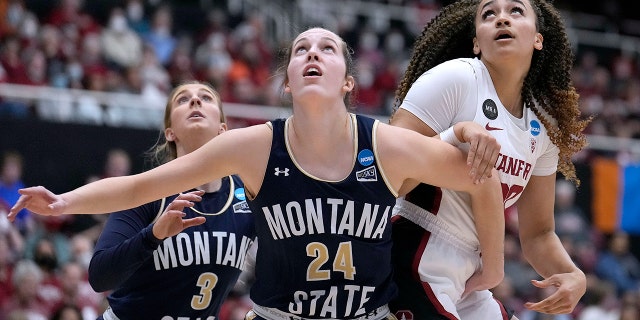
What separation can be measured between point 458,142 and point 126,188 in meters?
1.39

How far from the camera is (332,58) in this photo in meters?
4.12

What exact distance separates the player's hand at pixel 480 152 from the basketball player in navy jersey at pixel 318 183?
0.23 feet

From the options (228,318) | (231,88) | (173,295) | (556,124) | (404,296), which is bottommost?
(404,296)

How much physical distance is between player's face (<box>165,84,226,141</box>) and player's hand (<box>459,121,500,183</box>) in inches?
66.2

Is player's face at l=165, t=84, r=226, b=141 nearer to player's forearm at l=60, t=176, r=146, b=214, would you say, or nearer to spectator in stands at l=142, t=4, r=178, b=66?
player's forearm at l=60, t=176, r=146, b=214

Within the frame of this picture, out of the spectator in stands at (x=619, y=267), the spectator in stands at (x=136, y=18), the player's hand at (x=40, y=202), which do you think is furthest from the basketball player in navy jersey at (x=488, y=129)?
the spectator in stands at (x=136, y=18)

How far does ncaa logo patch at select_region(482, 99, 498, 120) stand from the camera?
4410 mm

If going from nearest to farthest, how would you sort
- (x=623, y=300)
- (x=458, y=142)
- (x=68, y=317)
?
(x=458, y=142) → (x=68, y=317) → (x=623, y=300)

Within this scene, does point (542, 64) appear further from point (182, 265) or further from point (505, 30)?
point (182, 265)

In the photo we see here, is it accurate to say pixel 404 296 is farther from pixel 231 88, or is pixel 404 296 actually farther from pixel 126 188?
pixel 231 88

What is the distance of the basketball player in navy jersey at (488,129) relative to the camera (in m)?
4.34

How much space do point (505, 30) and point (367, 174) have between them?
3.48 ft

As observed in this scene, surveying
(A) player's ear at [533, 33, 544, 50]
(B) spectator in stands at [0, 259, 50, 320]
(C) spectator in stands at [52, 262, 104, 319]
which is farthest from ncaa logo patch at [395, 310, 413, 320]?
(B) spectator in stands at [0, 259, 50, 320]

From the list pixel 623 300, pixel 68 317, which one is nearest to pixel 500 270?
pixel 68 317
